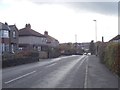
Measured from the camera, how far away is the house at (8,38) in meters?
60.4

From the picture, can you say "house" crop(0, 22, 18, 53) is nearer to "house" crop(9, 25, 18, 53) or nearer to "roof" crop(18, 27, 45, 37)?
"house" crop(9, 25, 18, 53)

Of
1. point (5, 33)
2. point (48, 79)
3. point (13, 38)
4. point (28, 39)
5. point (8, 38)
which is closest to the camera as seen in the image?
point (48, 79)

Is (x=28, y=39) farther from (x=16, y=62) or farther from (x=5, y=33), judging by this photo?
(x=16, y=62)

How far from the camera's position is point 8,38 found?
63.3m

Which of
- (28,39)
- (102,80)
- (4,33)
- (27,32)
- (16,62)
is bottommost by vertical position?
(102,80)

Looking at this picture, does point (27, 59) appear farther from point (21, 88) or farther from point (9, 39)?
point (21, 88)

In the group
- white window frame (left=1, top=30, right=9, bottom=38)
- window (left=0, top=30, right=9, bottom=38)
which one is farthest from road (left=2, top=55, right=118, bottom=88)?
white window frame (left=1, top=30, right=9, bottom=38)

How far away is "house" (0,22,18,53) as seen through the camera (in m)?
60.4

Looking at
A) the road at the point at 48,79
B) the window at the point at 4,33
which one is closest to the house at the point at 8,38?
the window at the point at 4,33

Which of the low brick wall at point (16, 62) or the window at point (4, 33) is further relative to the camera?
the window at point (4, 33)

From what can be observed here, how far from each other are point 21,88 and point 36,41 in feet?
235

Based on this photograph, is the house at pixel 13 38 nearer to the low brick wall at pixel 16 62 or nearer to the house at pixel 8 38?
the house at pixel 8 38

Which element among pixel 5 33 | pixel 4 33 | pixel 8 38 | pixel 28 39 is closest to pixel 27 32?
pixel 28 39

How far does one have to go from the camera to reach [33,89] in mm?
14445
